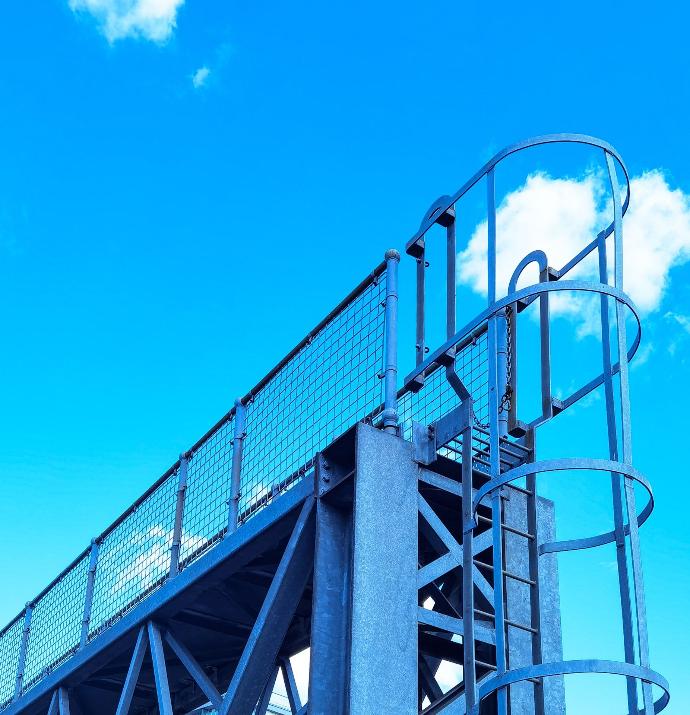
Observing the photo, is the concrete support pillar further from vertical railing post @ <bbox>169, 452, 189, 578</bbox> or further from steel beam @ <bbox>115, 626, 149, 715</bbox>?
steel beam @ <bbox>115, 626, 149, 715</bbox>

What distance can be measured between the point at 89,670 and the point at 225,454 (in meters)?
4.00

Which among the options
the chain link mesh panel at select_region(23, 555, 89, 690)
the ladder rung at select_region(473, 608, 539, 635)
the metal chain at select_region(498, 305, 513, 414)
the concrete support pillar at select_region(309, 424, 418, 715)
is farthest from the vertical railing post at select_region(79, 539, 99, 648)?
the metal chain at select_region(498, 305, 513, 414)

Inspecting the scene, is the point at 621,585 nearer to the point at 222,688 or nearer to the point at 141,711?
the point at 222,688

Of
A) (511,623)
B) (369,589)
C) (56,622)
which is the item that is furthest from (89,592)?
(511,623)

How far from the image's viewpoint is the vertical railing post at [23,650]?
1853 centimetres

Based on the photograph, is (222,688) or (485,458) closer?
(485,458)

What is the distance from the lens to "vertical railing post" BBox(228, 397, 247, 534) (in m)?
11.9


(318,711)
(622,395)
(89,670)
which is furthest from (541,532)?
(89,670)

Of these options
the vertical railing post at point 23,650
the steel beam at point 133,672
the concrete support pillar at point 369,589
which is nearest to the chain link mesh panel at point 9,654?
the vertical railing post at point 23,650

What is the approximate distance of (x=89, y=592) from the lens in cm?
1608

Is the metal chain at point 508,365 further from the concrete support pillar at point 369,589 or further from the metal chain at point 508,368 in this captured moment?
the concrete support pillar at point 369,589

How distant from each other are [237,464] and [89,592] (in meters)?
4.89

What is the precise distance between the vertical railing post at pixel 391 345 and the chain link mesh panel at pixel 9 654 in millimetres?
11422

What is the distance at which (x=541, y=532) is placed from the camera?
11000 mm
